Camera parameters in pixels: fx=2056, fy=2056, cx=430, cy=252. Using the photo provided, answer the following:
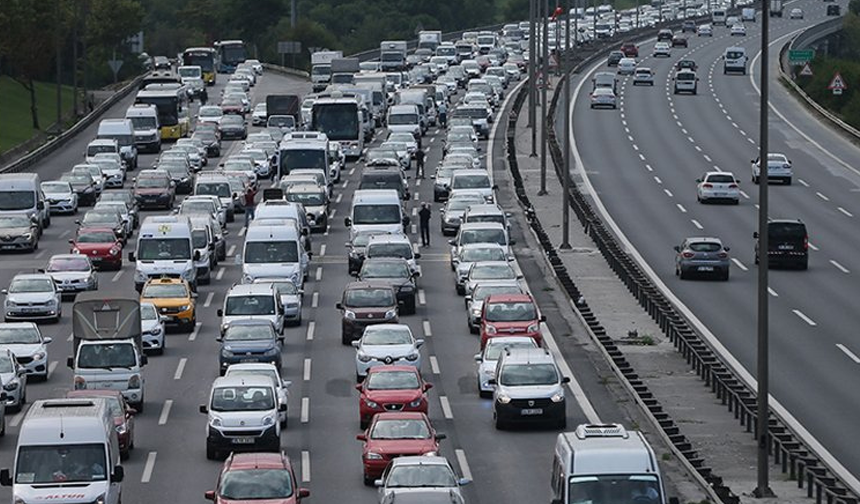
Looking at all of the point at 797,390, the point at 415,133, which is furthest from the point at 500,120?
the point at 797,390

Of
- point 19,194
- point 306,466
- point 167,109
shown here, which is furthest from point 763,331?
point 167,109

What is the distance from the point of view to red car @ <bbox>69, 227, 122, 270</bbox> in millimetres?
67125

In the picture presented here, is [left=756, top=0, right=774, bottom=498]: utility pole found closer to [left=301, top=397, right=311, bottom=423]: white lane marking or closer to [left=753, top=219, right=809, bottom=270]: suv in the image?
[left=301, top=397, right=311, bottom=423]: white lane marking

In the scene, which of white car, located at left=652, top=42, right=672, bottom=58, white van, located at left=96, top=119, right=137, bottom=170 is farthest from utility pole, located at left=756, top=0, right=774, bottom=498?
white car, located at left=652, top=42, right=672, bottom=58

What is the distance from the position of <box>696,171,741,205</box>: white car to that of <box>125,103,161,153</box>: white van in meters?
32.0

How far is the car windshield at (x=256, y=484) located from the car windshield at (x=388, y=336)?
15601 mm

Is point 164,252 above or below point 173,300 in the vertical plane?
above

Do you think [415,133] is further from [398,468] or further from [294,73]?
[398,468]

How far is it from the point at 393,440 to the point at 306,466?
2.72 meters

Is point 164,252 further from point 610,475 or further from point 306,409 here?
point 610,475

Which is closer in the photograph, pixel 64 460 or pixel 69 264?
pixel 64 460

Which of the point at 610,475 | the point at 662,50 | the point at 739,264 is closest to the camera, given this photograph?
the point at 610,475

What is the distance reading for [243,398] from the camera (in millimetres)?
40312

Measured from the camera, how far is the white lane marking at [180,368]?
164ft
